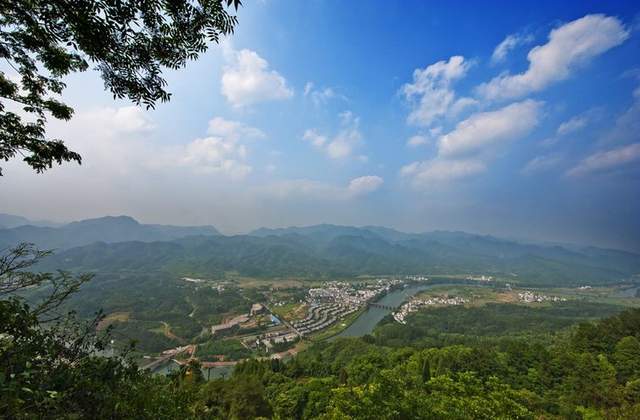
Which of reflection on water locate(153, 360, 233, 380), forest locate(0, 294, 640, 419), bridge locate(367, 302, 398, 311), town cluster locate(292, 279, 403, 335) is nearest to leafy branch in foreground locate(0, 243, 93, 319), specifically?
forest locate(0, 294, 640, 419)


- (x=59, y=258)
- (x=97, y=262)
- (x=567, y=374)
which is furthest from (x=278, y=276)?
(x=567, y=374)

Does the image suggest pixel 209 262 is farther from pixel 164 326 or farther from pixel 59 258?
pixel 164 326

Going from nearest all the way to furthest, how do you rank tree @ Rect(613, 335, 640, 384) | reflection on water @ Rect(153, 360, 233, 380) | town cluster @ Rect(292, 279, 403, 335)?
1. tree @ Rect(613, 335, 640, 384)
2. reflection on water @ Rect(153, 360, 233, 380)
3. town cluster @ Rect(292, 279, 403, 335)

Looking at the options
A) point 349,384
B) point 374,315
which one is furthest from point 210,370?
point 374,315

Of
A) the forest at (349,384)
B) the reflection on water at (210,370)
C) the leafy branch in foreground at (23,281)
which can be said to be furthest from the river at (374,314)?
the leafy branch in foreground at (23,281)

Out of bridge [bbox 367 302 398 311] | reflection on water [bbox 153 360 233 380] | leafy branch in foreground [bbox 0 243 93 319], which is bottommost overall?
reflection on water [bbox 153 360 233 380]

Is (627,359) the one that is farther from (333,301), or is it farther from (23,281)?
(333,301)

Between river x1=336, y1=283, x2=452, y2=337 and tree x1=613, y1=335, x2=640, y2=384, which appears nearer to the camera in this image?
tree x1=613, y1=335, x2=640, y2=384

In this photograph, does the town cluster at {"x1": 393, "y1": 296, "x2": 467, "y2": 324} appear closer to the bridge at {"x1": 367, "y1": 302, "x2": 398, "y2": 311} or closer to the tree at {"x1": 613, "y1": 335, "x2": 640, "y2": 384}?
the bridge at {"x1": 367, "y1": 302, "x2": 398, "y2": 311}
